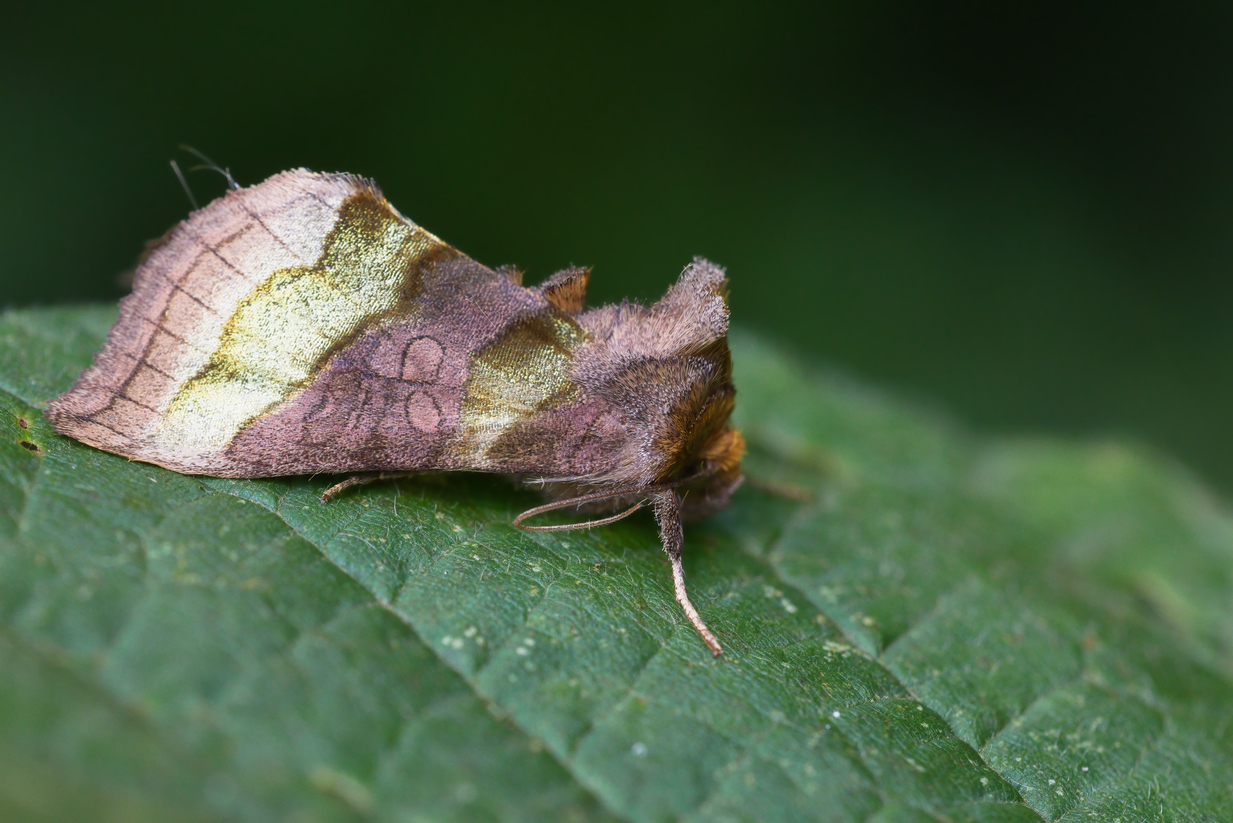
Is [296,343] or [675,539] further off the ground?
[675,539]

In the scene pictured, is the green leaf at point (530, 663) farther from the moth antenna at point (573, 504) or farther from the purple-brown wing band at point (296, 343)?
the purple-brown wing band at point (296, 343)

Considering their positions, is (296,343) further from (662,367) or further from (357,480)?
(662,367)

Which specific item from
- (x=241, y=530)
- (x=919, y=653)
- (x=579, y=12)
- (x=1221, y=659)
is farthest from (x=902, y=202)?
(x=241, y=530)

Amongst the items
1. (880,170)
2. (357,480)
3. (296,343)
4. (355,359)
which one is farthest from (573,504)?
(880,170)

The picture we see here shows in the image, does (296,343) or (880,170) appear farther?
(880,170)

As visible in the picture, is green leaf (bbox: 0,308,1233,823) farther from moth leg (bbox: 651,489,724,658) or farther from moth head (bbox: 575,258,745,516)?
moth head (bbox: 575,258,745,516)

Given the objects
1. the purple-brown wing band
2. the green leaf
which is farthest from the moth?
the green leaf

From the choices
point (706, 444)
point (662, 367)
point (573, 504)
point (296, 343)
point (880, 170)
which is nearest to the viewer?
point (296, 343)

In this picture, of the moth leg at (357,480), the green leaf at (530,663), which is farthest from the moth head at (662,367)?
the moth leg at (357,480)
